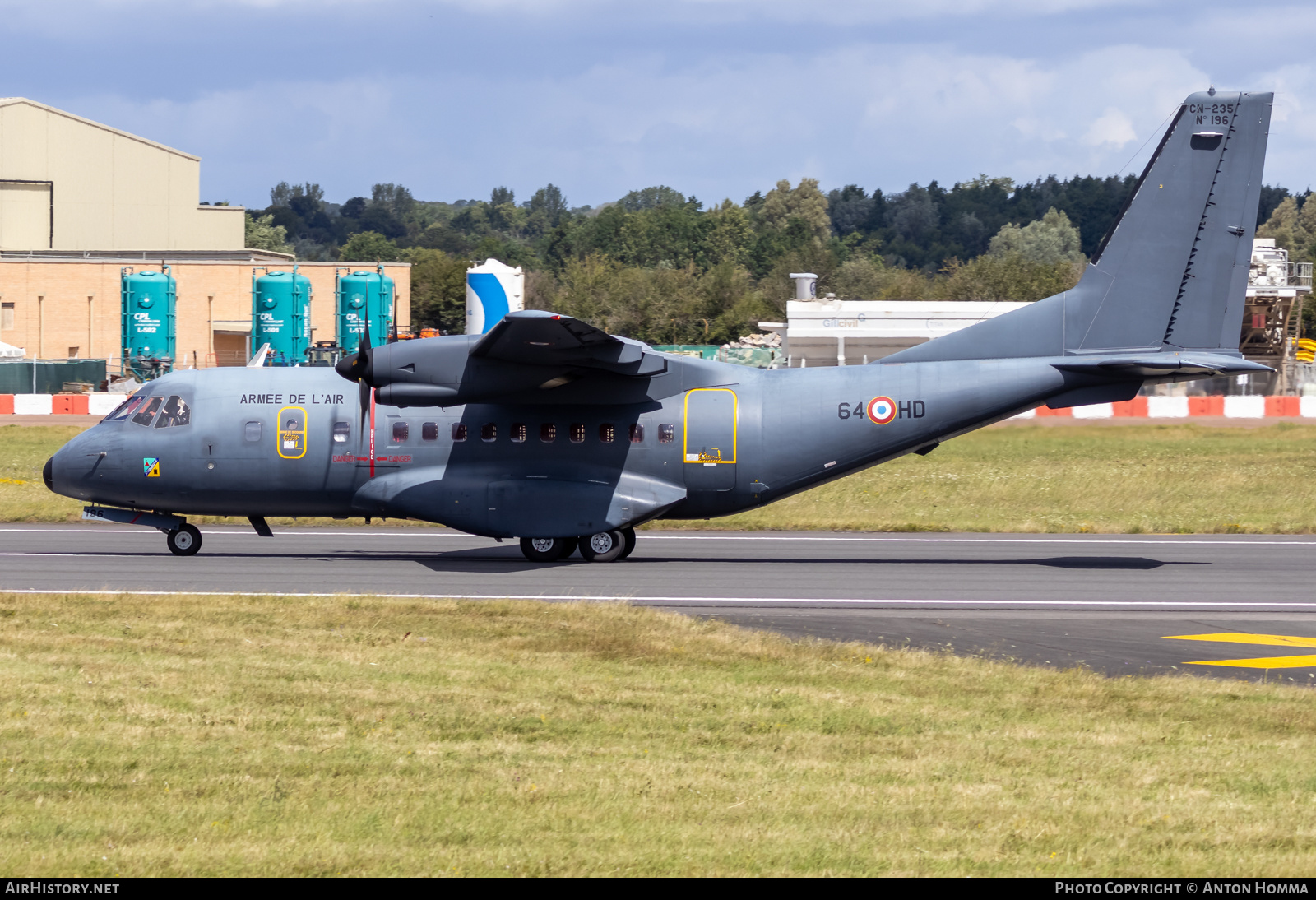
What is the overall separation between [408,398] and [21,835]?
13.3 m

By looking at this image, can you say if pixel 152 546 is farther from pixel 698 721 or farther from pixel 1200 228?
pixel 1200 228

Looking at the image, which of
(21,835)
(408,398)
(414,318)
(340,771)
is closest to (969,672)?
(340,771)

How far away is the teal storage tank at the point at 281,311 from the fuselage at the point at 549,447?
49.9 meters

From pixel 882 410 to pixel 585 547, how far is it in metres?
5.53

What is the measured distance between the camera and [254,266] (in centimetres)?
8050

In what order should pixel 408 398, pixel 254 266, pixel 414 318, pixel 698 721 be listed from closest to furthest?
1. pixel 698 721
2. pixel 408 398
3. pixel 254 266
4. pixel 414 318

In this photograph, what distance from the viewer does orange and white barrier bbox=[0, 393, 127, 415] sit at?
48.4 m

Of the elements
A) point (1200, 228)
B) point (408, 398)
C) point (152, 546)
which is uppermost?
point (1200, 228)

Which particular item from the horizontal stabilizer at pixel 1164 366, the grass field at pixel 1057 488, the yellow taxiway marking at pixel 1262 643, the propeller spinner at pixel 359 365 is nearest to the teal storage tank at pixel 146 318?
the grass field at pixel 1057 488

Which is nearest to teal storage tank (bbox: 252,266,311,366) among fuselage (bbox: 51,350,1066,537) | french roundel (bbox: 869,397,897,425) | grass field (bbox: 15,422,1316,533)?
grass field (bbox: 15,422,1316,533)

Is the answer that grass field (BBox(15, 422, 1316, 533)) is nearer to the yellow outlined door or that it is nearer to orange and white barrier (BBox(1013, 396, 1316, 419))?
orange and white barrier (BBox(1013, 396, 1316, 419))

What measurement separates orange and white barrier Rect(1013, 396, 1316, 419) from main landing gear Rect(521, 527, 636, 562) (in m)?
27.5

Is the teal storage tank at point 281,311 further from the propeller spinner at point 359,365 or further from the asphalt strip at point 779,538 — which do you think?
the propeller spinner at point 359,365

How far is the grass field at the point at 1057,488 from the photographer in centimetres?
2803
